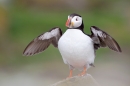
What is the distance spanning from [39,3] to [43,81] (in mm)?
5331

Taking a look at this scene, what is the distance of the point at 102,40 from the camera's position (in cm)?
476

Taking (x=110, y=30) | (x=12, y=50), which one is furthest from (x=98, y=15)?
(x=12, y=50)

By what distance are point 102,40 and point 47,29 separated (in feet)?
17.6

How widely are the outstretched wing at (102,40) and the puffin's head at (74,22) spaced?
0.14 m

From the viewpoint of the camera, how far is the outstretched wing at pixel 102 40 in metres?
4.68

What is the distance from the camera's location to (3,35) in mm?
10141

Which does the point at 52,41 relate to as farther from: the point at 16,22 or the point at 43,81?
the point at 16,22

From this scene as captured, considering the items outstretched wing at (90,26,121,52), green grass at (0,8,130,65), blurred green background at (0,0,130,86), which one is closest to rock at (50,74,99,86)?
outstretched wing at (90,26,121,52)

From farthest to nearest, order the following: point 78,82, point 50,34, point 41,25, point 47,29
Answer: point 41,25
point 47,29
point 50,34
point 78,82

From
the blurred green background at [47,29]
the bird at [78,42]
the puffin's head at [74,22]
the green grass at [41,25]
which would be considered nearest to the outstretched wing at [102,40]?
the bird at [78,42]

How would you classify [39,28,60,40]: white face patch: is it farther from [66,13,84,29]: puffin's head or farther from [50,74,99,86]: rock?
[50,74,99,86]: rock

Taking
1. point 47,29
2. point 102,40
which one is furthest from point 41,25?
point 102,40

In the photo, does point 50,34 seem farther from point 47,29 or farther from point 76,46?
point 47,29

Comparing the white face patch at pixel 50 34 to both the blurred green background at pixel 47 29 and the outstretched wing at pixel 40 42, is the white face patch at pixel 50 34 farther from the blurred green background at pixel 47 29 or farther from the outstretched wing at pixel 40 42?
the blurred green background at pixel 47 29
